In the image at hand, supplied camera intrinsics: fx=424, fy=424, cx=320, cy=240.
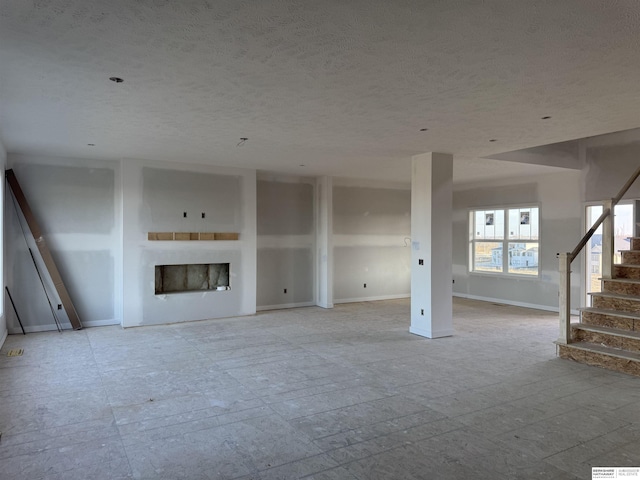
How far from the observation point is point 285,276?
27.7ft

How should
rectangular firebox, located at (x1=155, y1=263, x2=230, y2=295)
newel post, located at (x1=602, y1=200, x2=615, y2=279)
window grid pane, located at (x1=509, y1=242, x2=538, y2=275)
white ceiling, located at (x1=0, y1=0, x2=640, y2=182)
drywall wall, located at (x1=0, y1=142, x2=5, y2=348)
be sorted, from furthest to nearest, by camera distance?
window grid pane, located at (x1=509, y1=242, x2=538, y2=275) < rectangular firebox, located at (x1=155, y1=263, x2=230, y2=295) < drywall wall, located at (x1=0, y1=142, x2=5, y2=348) < newel post, located at (x1=602, y1=200, x2=615, y2=279) < white ceiling, located at (x1=0, y1=0, x2=640, y2=182)

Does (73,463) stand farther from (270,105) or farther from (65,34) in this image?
(270,105)

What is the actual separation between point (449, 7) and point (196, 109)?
2578 millimetres

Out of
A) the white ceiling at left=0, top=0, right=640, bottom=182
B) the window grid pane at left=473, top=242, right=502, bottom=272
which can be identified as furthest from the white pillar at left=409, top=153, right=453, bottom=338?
the window grid pane at left=473, top=242, right=502, bottom=272

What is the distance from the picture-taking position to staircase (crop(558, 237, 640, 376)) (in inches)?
179

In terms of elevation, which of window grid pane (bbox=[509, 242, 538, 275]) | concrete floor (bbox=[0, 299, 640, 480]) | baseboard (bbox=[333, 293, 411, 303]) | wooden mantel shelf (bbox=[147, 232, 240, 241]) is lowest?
concrete floor (bbox=[0, 299, 640, 480])

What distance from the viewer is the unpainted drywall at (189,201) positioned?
269 inches

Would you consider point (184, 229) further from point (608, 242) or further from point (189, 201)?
point (608, 242)

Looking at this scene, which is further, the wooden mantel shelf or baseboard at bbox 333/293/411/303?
baseboard at bbox 333/293/411/303

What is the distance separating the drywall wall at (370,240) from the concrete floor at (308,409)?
3212 millimetres

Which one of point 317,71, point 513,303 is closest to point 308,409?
point 317,71

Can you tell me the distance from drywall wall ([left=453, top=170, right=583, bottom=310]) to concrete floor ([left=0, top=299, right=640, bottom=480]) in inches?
105

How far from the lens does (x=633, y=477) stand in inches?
99.3

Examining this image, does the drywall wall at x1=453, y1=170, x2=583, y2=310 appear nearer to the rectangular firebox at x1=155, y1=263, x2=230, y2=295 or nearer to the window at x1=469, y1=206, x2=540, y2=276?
the window at x1=469, y1=206, x2=540, y2=276
